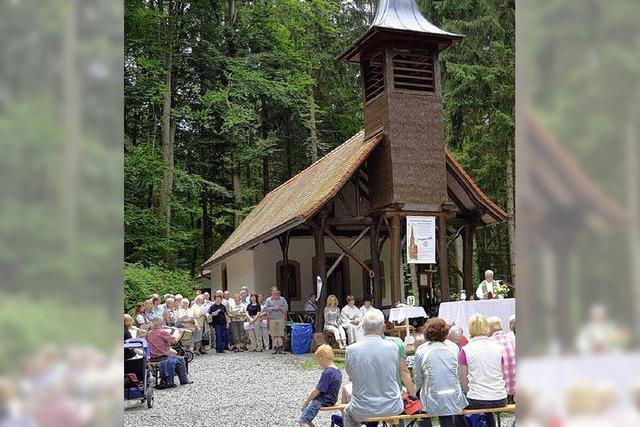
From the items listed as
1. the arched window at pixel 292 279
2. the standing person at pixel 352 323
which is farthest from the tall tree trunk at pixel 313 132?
the standing person at pixel 352 323

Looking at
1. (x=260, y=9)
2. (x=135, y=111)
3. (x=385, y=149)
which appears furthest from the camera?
(x=260, y=9)

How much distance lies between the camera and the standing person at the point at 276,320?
16.3 meters

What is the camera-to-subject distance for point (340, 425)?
6.66 metres

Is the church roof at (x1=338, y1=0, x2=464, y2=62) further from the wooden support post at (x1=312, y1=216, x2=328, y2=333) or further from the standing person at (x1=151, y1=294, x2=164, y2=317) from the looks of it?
the standing person at (x1=151, y1=294, x2=164, y2=317)

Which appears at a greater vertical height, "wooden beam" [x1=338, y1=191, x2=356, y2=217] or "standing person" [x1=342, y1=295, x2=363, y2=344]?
"wooden beam" [x1=338, y1=191, x2=356, y2=217]

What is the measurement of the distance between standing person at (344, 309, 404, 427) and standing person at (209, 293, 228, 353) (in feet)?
37.7

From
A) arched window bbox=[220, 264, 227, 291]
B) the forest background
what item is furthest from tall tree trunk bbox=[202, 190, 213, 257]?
arched window bbox=[220, 264, 227, 291]

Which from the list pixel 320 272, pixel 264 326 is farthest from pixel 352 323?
pixel 264 326

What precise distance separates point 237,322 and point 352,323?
112 inches

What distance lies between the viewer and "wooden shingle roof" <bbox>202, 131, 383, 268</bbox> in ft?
54.7
